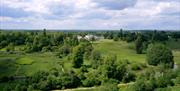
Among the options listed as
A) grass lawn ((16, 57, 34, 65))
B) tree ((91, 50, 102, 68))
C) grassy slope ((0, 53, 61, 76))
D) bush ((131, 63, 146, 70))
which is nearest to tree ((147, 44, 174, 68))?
bush ((131, 63, 146, 70))

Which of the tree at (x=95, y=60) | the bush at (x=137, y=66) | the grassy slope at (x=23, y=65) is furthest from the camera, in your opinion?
the bush at (x=137, y=66)

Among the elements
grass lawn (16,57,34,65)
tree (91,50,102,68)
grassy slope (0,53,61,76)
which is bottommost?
grassy slope (0,53,61,76)

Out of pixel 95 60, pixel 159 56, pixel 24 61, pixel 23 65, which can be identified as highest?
pixel 159 56

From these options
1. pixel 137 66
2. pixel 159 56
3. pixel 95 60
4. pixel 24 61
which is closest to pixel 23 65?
pixel 24 61

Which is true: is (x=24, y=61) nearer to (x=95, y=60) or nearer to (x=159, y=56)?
(x=95, y=60)

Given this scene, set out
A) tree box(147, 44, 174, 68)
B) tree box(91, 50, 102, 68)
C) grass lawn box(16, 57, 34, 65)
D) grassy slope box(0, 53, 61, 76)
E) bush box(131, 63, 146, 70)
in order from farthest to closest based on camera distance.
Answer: tree box(147, 44, 174, 68) → grass lawn box(16, 57, 34, 65) → bush box(131, 63, 146, 70) → tree box(91, 50, 102, 68) → grassy slope box(0, 53, 61, 76)

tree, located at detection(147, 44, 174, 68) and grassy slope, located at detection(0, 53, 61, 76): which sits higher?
tree, located at detection(147, 44, 174, 68)

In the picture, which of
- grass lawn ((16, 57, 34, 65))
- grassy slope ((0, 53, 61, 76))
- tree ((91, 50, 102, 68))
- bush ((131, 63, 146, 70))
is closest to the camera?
grassy slope ((0, 53, 61, 76))

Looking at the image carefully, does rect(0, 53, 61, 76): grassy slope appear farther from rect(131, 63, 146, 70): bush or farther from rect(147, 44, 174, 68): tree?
rect(147, 44, 174, 68): tree

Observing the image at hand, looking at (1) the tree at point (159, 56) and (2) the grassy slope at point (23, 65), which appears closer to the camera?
(2) the grassy slope at point (23, 65)

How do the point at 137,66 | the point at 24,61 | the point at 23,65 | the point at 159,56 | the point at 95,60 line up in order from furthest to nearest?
the point at 159,56 → the point at 24,61 → the point at 95,60 → the point at 23,65 → the point at 137,66

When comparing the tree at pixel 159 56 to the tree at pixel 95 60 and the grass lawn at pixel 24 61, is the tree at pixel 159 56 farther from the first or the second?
the grass lawn at pixel 24 61

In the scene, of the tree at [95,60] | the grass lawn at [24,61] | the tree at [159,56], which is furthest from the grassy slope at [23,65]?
the tree at [159,56]
